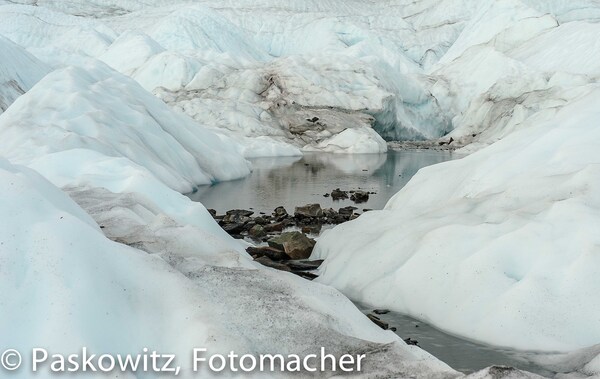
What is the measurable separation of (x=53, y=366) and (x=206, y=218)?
634 centimetres

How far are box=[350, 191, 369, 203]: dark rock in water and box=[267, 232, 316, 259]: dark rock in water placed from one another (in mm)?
6711

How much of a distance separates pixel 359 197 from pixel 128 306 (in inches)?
509

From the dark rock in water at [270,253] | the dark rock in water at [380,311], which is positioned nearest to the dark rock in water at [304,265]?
the dark rock in water at [270,253]

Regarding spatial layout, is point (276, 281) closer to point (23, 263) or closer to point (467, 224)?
point (23, 263)

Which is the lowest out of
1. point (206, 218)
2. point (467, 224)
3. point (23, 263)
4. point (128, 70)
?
point (128, 70)

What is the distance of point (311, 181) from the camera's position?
20609 mm

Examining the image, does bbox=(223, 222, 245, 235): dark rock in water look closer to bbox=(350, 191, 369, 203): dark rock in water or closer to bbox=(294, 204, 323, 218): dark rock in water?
bbox=(294, 204, 323, 218): dark rock in water

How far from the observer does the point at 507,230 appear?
687cm

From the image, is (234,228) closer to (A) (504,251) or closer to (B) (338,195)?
(B) (338,195)

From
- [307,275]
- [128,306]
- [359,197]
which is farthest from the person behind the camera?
[359,197]

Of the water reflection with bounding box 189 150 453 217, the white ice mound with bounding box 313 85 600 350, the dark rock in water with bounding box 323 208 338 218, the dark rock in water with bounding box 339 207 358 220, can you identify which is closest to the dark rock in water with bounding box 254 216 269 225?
the dark rock in water with bounding box 323 208 338 218

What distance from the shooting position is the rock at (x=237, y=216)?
1273 centimetres

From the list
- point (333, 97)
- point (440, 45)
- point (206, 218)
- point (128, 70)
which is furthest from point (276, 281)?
point (440, 45)

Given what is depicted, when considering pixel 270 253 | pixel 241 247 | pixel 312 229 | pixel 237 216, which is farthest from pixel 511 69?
pixel 241 247
